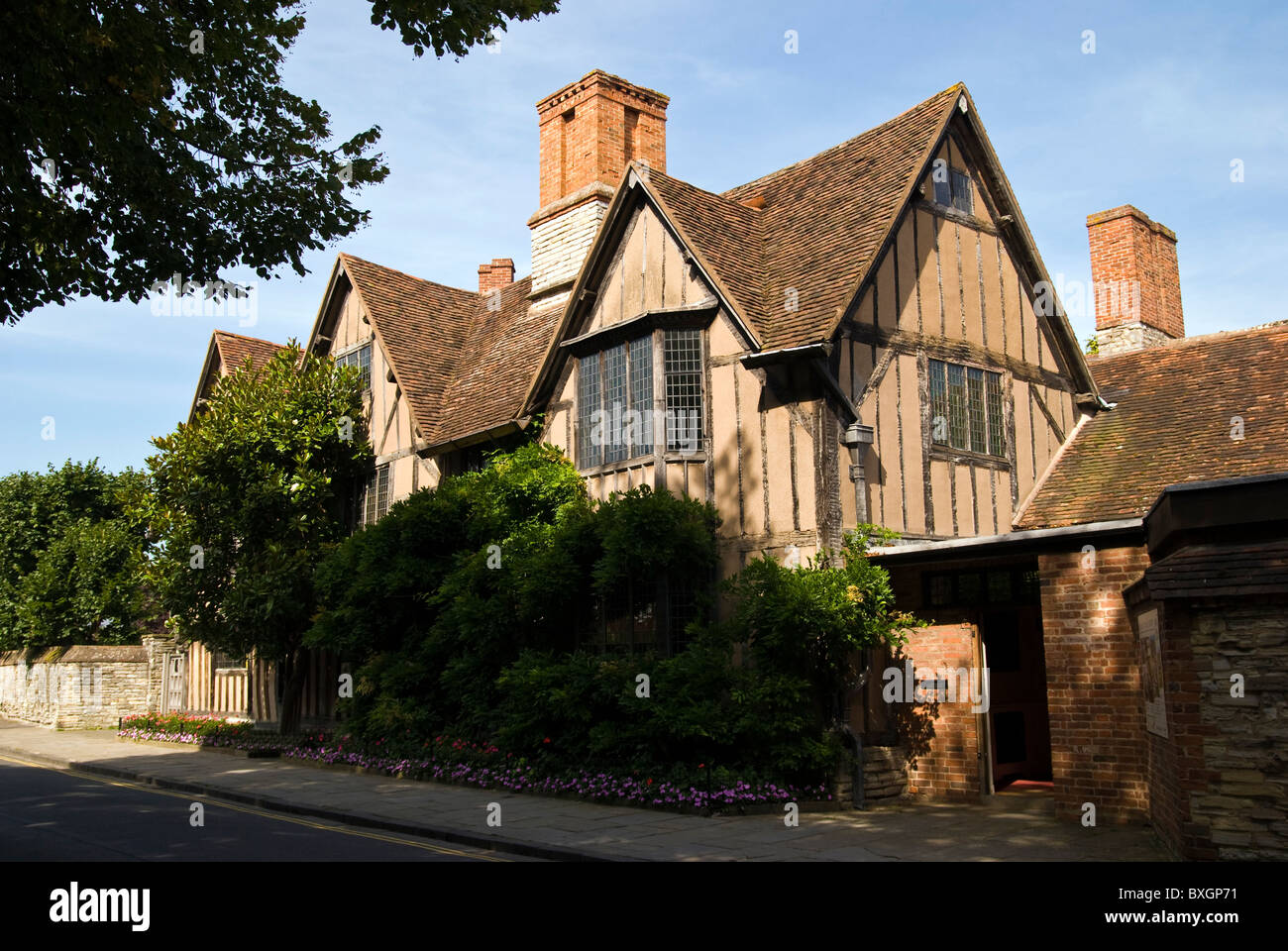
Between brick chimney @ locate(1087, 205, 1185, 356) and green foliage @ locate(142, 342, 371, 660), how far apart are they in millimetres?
14821

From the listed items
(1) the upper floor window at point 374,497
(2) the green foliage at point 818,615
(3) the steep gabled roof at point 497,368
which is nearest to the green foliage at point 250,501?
(1) the upper floor window at point 374,497

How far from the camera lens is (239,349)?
28.3 m

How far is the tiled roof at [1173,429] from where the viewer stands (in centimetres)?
1379

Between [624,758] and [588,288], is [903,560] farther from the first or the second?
[588,288]

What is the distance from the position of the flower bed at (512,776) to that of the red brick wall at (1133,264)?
12932mm

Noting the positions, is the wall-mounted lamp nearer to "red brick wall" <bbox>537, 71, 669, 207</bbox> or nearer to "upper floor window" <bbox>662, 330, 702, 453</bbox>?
"upper floor window" <bbox>662, 330, 702, 453</bbox>

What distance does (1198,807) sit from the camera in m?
8.23

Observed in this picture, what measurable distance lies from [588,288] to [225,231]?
20.4 ft

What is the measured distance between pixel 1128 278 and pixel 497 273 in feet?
47.7

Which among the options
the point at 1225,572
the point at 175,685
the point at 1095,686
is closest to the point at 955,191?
the point at 1095,686

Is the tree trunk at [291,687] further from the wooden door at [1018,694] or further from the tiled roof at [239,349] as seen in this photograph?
the wooden door at [1018,694]

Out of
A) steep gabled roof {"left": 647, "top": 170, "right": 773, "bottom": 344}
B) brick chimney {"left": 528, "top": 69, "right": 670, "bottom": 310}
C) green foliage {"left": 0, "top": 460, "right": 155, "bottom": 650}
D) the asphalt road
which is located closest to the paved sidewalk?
the asphalt road

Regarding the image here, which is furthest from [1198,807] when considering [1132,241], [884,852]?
[1132,241]

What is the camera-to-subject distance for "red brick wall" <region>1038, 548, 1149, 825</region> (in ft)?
36.6
